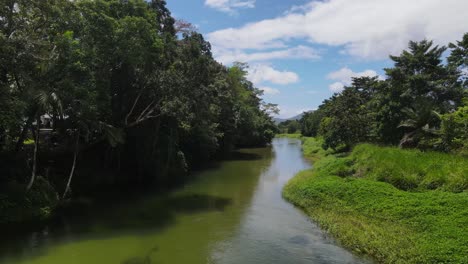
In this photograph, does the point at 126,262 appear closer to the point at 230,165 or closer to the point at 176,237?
the point at 176,237

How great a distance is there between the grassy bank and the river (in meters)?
0.93

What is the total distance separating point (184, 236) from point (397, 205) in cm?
893

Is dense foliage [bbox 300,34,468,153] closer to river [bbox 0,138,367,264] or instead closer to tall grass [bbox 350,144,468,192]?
tall grass [bbox 350,144,468,192]

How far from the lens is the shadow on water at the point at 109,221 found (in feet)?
44.2

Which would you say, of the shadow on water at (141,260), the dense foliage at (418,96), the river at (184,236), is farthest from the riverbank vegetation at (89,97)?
the dense foliage at (418,96)

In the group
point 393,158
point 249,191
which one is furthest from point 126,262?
point 393,158

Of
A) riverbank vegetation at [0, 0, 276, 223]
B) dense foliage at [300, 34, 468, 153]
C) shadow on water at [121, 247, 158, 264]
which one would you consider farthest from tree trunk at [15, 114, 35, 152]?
dense foliage at [300, 34, 468, 153]

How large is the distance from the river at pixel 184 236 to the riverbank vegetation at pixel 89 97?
315cm

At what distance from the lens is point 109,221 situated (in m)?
16.8

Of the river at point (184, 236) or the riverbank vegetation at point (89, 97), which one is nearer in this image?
the river at point (184, 236)

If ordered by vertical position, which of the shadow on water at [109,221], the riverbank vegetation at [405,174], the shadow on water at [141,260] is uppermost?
the riverbank vegetation at [405,174]

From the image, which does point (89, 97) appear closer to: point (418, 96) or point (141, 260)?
point (141, 260)

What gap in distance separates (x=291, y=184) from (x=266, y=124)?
42.1 metres

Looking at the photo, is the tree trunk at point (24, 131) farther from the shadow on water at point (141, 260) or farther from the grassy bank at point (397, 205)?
the grassy bank at point (397, 205)
